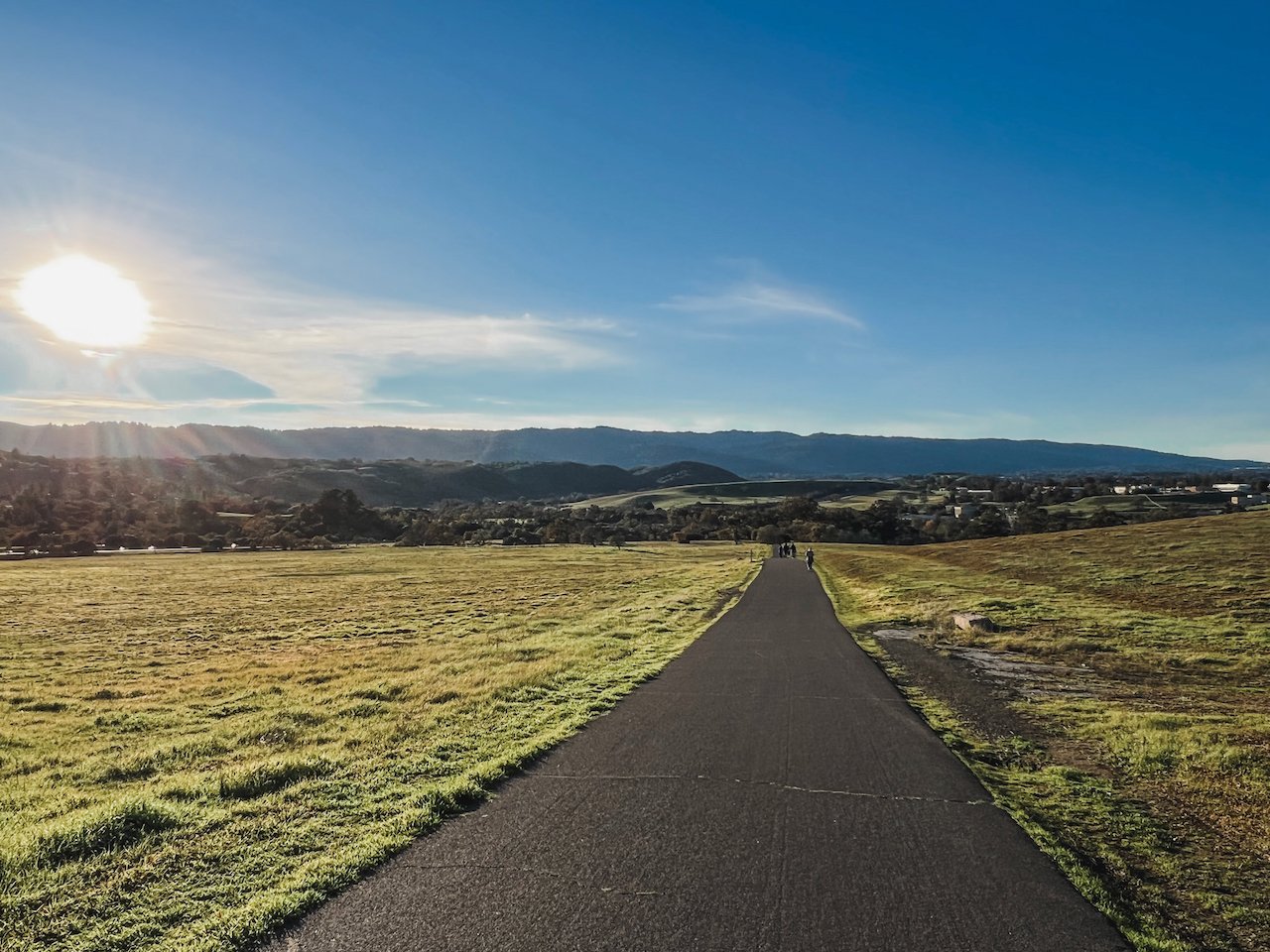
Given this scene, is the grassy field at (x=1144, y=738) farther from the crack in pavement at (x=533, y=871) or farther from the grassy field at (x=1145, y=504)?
the grassy field at (x=1145, y=504)

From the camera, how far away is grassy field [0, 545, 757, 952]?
5.89m

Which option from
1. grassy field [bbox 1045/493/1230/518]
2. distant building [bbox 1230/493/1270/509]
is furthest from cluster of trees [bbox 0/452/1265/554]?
distant building [bbox 1230/493/1270/509]

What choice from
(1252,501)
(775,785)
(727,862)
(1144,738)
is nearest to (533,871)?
(727,862)

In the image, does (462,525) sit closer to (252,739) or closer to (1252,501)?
(1252,501)

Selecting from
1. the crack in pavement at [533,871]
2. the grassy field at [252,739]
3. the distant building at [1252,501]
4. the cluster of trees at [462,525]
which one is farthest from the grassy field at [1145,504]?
the crack in pavement at [533,871]

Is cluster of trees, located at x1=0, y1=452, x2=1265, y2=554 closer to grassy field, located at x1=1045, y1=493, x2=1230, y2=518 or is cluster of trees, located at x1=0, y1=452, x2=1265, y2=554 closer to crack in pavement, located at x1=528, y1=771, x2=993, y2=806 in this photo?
grassy field, located at x1=1045, y1=493, x2=1230, y2=518

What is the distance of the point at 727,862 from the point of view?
6.33 meters

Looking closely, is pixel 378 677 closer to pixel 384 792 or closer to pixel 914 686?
pixel 384 792

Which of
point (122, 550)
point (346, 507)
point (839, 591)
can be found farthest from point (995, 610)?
point (346, 507)

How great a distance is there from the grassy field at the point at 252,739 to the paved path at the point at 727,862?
2.49 ft

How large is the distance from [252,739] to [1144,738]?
47.0ft

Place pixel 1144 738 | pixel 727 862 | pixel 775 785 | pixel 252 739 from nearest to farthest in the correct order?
pixel 727 862 → pixel 775 785 → pixel 1144 738 → pixel 252 739

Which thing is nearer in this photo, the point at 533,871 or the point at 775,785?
the point at 533,871

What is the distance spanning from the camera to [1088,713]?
478 inches
